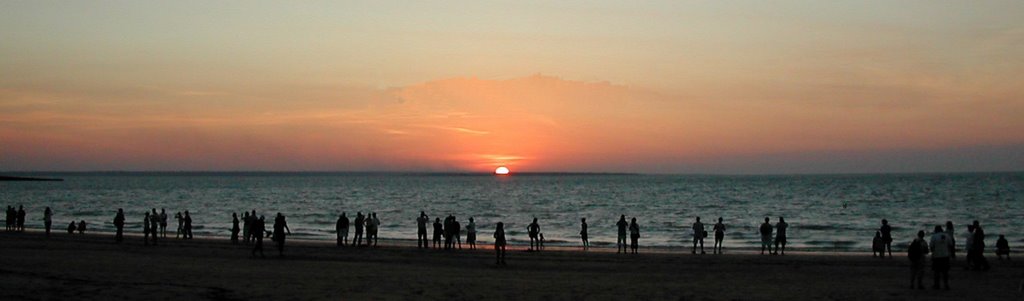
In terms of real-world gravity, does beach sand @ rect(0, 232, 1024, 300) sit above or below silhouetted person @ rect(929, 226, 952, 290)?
below

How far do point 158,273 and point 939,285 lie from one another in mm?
16684

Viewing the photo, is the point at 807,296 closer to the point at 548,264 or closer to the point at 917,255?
the point at 917,255

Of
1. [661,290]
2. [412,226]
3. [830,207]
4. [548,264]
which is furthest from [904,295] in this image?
[830,207]

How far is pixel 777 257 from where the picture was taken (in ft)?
A: 89.5

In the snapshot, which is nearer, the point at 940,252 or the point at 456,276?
the point at 940,252

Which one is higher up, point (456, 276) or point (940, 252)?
point (940, 252)

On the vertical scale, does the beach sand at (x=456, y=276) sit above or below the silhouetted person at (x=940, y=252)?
below

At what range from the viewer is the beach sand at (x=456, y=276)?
1681 cm

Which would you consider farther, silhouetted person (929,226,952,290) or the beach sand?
silhouetted person (929,226,952,290)

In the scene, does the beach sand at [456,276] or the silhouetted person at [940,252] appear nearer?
the beach sand at [456,276]

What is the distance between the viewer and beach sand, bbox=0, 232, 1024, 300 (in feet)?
55.2

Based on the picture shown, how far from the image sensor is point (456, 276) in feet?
67.6

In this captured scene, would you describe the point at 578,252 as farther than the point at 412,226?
No

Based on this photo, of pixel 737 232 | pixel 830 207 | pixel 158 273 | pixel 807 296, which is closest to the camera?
pixel 807 296
